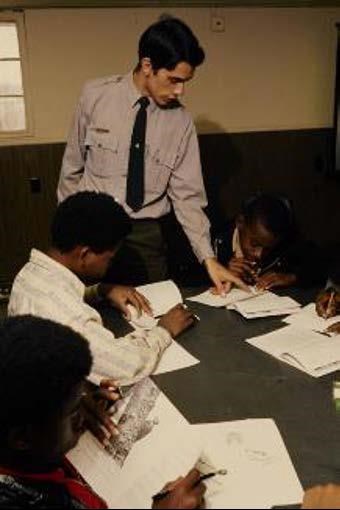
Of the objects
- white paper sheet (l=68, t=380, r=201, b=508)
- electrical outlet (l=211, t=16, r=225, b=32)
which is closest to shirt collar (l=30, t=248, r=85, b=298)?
white paper sheet (l=68, t=380, r=201, b=508)

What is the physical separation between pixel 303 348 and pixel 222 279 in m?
0.54

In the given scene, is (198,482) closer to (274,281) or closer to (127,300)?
(127,300)

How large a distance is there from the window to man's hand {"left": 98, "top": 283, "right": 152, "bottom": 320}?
1.81m

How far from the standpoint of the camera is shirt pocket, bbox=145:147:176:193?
226 cm

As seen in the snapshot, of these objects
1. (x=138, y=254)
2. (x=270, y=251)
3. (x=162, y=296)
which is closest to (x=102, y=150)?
(x=138, y=254)

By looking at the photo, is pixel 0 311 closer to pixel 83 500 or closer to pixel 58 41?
pixel 58 41

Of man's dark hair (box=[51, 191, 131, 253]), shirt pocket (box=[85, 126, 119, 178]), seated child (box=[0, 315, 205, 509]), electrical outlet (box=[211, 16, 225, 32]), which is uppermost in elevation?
electrical outlet (box=[211, 16, 225, 32])

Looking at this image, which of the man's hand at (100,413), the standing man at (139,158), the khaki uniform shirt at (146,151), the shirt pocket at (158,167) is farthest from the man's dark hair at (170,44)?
the man's hand at (100,413)

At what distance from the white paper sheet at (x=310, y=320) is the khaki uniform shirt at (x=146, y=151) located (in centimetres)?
48

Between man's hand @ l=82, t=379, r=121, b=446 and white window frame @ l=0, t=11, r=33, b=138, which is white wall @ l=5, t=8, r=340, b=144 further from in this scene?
man's hand @ l=82, t=379, r=121, b=446

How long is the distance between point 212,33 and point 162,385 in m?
2.63

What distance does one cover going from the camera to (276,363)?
157 centimetres

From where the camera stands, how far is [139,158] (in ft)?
7.39

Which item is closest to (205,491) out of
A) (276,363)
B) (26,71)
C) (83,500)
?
(83,500)
